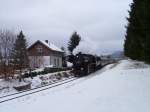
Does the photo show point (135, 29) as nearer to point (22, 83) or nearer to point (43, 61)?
point (22, 83)

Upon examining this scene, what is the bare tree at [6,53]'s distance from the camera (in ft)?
101

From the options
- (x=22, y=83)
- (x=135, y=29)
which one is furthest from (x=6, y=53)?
(x=135, y=29)

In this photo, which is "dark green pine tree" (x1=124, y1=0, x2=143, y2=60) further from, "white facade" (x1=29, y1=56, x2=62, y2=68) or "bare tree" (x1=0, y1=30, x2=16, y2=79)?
"white facade" (x1=29, y1=56, x2=62, y2=68)

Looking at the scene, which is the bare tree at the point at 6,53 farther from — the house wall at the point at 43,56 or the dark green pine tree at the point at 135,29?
the house wall at the point at 43,56

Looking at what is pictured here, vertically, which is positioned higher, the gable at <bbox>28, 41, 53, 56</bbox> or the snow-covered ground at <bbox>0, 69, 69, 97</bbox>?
the gable at <bbox>28, 41, 53, 56</bbox>

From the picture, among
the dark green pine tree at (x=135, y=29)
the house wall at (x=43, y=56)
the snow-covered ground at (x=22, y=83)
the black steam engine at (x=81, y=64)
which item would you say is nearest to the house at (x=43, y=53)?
the house wall at (x=43, y=56)

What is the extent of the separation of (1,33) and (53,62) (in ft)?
109

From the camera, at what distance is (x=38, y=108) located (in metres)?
11.5

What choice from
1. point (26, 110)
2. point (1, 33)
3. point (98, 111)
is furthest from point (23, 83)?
point (98, 111)

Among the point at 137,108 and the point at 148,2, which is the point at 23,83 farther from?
the point at 137,108

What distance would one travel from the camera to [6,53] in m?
33.1

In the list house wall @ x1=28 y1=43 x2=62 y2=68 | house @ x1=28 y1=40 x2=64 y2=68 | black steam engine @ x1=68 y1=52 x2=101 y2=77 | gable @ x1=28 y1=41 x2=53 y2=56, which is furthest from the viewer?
gable @ x1=28 y1=41 x2=53 y2=56

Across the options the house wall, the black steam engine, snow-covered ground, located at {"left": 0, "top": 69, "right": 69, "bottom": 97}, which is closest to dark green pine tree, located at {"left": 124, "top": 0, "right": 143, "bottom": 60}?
the black steam engine

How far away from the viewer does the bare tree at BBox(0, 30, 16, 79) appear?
30.9m
